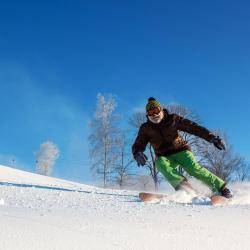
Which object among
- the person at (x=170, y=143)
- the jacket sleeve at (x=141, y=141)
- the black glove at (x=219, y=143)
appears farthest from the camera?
the jacket sleeve at (x=141, y=141)

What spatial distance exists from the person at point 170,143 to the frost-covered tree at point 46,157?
34300 mm

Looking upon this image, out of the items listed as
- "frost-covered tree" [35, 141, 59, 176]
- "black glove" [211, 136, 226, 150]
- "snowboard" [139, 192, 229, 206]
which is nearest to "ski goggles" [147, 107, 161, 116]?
"black glove" [211, 136, 226, 150]

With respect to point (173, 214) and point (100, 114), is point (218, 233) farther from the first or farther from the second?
point (100, 114)

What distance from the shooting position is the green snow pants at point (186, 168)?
4.71 metres

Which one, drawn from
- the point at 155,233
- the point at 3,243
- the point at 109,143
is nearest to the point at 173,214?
the point at 155,233

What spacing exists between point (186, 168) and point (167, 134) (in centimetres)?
54

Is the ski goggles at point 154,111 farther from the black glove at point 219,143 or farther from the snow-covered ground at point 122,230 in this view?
the snow-covered ground at point 122,230

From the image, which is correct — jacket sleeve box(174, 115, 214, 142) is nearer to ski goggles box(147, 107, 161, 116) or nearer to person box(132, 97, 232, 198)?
person box(132, 97, 232, 198)

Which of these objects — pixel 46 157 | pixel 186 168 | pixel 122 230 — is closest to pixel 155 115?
pixel 186 168

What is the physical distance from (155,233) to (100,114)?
2333 cm

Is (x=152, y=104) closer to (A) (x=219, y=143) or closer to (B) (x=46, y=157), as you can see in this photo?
(A) (x=219, y=143)

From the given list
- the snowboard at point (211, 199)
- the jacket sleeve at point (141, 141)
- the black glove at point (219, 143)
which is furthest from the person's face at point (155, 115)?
the snowboard at point (211, 199)

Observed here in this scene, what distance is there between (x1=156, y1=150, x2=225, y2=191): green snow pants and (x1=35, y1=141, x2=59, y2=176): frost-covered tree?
1360 inches

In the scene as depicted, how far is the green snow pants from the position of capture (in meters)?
4.71
